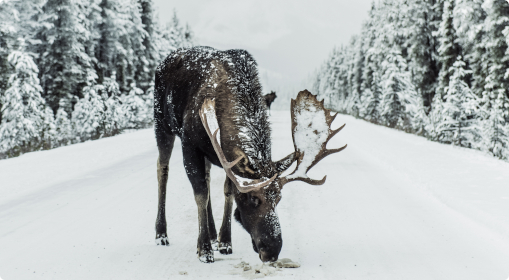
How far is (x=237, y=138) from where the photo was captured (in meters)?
3.68

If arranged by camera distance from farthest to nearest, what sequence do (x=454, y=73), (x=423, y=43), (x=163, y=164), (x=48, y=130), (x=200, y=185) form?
(x=423, y=43) < (x=48, y=130) < (x=454, y=73) < (x=163, y=164) < (x=200, y=185)

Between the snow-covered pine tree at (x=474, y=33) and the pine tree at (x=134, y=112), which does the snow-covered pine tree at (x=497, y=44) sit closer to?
the snow-covered pine tree at (x=474, y=33)

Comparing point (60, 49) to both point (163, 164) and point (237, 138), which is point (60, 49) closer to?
point (163, 164)

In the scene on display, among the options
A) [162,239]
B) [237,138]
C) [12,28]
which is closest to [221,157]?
[237,138]

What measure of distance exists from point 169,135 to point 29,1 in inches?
904

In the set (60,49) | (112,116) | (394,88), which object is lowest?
(112,116)

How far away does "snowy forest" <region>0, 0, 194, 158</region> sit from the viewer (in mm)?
17234

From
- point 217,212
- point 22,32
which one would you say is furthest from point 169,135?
point 22,32

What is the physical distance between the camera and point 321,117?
154 inches

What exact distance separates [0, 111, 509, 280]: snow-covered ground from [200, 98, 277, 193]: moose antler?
101cm

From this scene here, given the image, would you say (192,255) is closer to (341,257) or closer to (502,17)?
(341,257)

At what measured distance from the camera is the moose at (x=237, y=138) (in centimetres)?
344

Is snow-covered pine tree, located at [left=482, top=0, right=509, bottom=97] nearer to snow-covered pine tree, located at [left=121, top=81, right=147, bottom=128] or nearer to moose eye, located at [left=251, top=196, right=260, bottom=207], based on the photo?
moose eye, located at [left=251, top=196, right=260, bottom=207]

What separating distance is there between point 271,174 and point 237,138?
472 mm
